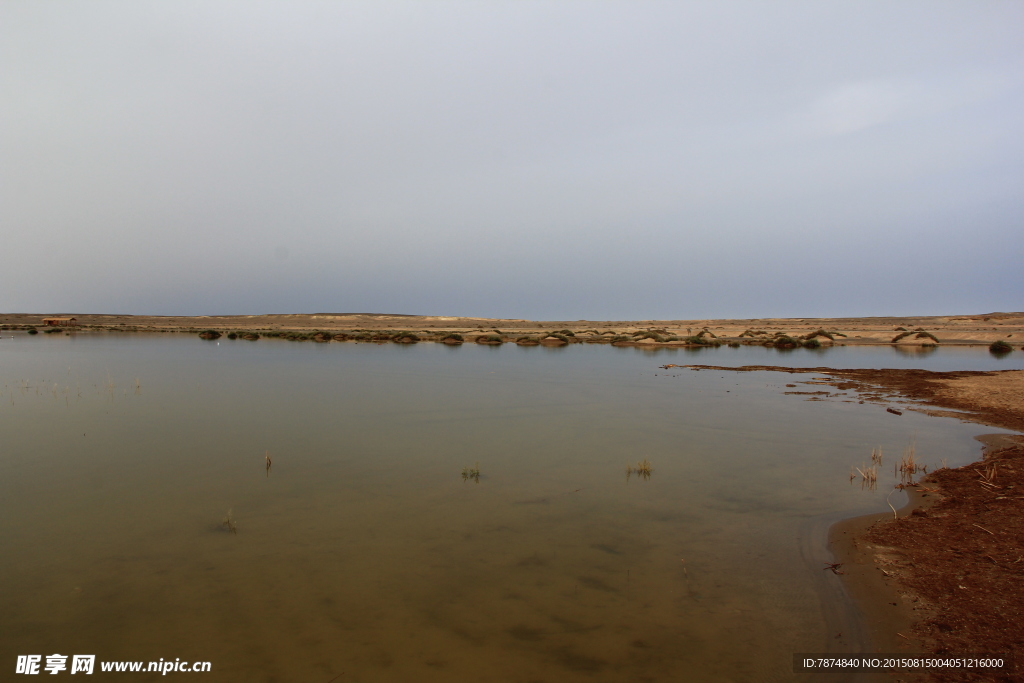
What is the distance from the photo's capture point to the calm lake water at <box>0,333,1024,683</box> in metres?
3.75

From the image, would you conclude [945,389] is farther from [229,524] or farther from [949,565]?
[229,524]

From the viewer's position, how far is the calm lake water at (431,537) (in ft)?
12.3

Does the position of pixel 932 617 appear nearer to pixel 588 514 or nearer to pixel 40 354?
pixel 588 514

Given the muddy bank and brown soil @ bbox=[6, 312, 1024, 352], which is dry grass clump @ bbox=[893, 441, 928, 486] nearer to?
the muddy bank

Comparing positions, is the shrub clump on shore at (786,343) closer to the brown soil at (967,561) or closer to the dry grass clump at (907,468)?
the dry grass clump at (907,468)

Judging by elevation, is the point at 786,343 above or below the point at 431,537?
above

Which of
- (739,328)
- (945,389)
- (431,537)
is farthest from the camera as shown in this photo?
(739,328)

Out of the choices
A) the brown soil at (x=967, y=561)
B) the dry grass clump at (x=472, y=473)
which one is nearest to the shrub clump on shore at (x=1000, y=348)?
the brown soil at (x=967, y=561)

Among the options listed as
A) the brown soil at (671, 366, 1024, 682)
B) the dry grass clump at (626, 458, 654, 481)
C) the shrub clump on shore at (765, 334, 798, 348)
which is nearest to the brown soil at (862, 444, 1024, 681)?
the brown soil at (671, 366, 1024, 682)

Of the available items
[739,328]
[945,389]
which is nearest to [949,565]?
[945,389]

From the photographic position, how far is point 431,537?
5535mm

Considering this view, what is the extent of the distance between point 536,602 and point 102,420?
10797 mm

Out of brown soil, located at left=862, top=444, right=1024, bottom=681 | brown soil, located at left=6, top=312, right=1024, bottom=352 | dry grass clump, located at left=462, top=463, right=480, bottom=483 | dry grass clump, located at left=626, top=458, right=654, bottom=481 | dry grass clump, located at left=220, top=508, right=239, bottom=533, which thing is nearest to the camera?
brown soil, located at left=862, top=444, right=1024, bottom=681

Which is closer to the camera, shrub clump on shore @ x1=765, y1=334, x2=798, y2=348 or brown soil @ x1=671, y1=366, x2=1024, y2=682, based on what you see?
brown soil @ x1=671, y1=366, x2=1024, y2=682
